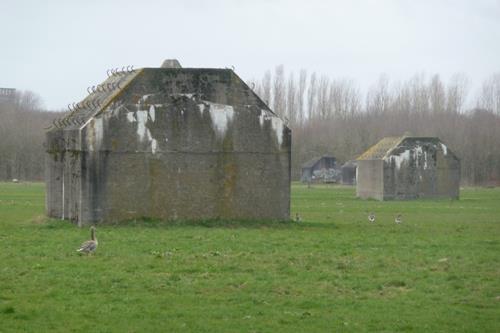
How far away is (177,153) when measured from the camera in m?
31.1

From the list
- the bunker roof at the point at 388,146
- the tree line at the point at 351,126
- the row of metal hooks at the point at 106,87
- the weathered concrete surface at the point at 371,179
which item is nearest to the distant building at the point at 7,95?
the tree line at the point at 351,126

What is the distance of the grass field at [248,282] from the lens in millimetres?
12906

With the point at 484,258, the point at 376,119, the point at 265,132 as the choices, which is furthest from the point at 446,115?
the point at 484,258

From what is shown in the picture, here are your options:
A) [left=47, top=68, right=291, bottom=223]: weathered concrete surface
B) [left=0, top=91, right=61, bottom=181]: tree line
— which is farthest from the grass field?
[left=0, top=91, right=61, bottom=181]: tree line

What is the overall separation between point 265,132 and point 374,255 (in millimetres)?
12225

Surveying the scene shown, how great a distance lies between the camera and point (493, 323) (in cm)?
1284

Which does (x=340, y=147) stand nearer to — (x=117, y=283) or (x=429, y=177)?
(x=429, y=177)

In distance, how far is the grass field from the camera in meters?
12.9

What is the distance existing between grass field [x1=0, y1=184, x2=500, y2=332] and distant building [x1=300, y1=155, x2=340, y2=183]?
92770 mm

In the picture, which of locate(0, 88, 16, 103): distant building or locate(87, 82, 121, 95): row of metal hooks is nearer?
locate(87, 82, 121, 95): row of metal hooks

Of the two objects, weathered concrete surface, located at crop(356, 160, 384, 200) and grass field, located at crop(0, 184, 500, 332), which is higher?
weathered concrete surface, located at crop(356, 160, 384, 200)

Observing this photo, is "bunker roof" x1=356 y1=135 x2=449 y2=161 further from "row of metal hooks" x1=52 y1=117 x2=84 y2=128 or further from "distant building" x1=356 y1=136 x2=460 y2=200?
"row of metal hooks" x1=52 y1=117 x2=84 y2=128

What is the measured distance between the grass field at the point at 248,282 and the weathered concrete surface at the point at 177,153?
3.47 metres

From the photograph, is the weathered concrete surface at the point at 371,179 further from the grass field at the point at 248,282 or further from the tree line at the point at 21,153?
the tree line at the point at 21,153
